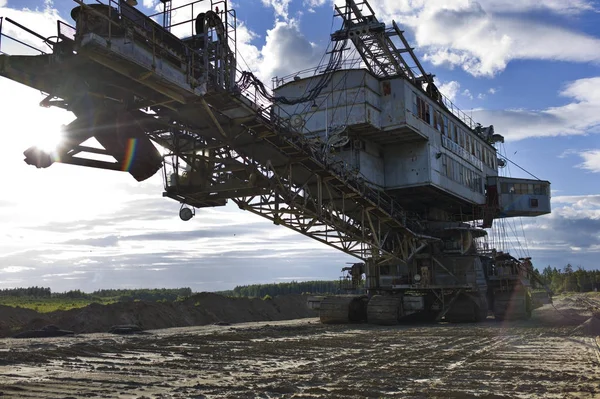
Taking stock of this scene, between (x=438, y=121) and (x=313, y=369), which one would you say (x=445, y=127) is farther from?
(x=313, y=369)

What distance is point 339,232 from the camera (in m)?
20.2

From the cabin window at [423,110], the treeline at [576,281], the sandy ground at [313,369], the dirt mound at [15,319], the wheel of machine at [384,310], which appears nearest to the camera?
the sandy ground at [313,369]

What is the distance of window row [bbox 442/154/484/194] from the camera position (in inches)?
950

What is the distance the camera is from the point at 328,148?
19.4 metres

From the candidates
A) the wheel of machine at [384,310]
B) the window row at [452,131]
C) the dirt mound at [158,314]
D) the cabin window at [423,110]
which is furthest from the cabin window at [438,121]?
the dirt mound at [158,314]

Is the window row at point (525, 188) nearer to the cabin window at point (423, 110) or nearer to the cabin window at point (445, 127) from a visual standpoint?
the cabin window at point (445, 127)

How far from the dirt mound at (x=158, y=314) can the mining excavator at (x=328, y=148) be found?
7.54 m

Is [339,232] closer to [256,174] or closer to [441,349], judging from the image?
[256,174]

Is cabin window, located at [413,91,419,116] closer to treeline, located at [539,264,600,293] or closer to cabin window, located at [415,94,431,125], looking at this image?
cabin window, located at [415,94,431,125]

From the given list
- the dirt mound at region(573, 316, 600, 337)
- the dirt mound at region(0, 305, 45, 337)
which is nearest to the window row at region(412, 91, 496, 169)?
the dirt mound at region(573, 316, 600, 337)

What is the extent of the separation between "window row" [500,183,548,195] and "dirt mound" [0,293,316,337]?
14.4 metres

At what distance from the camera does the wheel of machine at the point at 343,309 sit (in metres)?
22.0

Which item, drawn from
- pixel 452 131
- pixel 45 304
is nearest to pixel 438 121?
pixel 452 131

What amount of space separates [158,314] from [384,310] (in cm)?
1052
